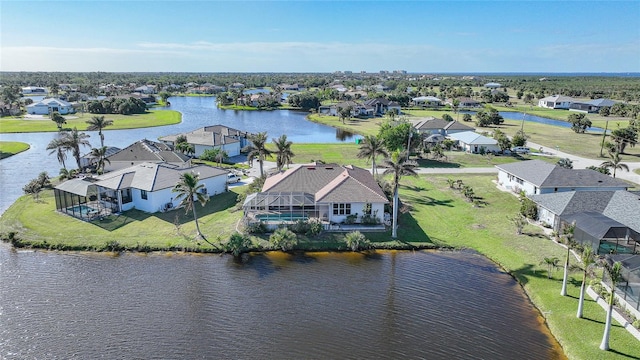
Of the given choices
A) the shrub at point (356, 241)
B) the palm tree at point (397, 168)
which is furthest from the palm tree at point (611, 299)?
Result: the shrub at point (356, 241)

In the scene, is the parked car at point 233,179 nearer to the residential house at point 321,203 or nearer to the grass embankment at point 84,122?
the residential house at point 321,203


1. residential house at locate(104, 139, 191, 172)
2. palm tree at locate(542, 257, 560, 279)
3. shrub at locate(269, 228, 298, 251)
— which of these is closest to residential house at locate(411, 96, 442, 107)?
residential house at locate(104, 139, 191, 172)

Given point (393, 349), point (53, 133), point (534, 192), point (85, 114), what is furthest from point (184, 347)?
point (85, 114)

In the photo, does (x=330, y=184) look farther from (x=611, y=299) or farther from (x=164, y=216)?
(x=611, y=299)

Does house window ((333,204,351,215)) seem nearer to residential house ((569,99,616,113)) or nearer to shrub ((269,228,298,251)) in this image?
shrub ((269,228,298,251))

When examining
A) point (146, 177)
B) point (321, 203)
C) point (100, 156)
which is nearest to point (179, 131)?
point (100, 156)
